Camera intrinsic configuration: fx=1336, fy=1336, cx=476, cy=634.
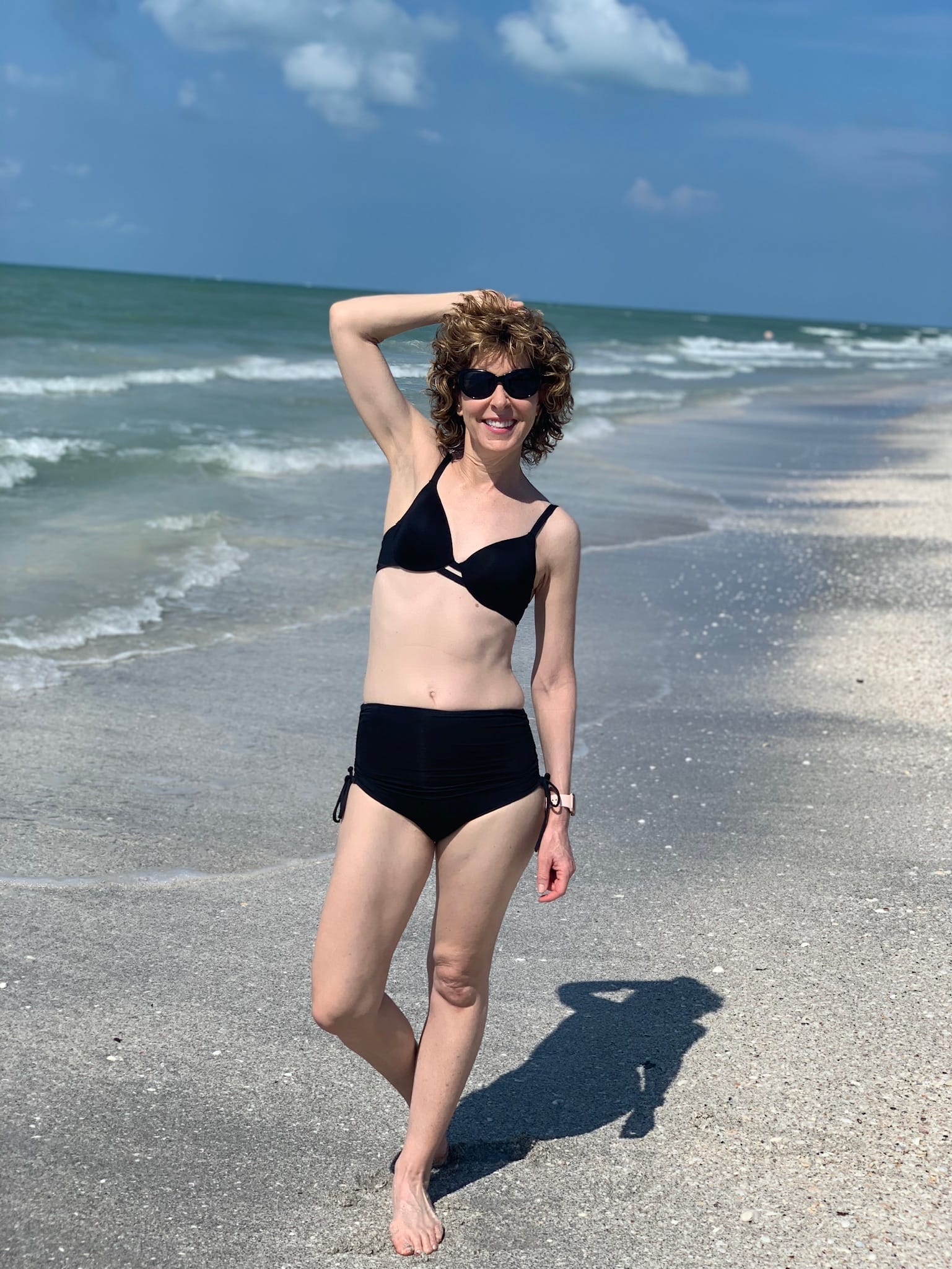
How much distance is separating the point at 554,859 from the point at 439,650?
1.91 feet

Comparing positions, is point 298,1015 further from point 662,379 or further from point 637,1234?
point 662,379

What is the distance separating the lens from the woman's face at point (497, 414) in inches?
123

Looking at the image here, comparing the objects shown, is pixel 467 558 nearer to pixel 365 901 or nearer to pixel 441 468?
pixel 441 468

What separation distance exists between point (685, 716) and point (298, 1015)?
362 centimetres

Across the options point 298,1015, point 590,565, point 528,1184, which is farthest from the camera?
point 590,565

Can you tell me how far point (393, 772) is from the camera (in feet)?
9.89

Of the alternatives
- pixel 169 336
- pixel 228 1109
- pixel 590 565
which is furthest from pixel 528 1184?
pixel 169 336

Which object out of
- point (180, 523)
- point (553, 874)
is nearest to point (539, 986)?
point (553, 874)

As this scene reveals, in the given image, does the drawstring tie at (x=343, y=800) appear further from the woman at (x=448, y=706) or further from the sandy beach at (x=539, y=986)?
the sandy beach at (x=539, y=986)

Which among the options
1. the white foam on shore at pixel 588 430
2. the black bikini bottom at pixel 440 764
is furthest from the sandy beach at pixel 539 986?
the white foam on shore at pixel 588 430

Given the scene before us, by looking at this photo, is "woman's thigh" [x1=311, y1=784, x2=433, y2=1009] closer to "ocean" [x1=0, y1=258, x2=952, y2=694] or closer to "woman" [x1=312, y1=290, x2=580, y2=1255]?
"woman" [x1=312, y1=290, x2=580, y2=1255]

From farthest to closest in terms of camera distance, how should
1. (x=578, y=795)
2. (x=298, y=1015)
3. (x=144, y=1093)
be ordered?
(x=578, y=795)
(x=298, y=1015)
(x=144, y=1093)

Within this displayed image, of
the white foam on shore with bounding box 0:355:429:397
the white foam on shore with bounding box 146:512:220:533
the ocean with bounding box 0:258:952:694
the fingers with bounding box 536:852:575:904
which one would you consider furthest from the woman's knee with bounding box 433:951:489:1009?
the white foam on shore with bounding box 0:355:429:397

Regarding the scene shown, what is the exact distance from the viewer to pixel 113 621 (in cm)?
859
